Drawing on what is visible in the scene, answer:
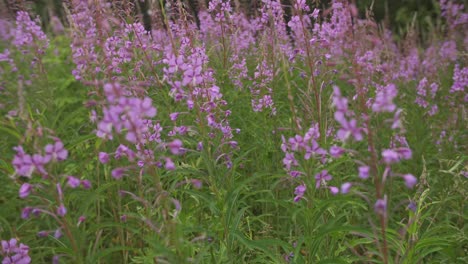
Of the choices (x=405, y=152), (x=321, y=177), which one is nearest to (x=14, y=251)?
(x=321, y=177)

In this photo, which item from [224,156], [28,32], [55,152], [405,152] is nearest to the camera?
[405,152]

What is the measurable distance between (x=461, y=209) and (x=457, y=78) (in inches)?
104

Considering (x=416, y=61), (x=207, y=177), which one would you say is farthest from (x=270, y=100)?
(x=416, y=61)

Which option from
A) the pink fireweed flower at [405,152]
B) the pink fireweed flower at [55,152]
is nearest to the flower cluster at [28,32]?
the pink fireweed flower at [55,152]

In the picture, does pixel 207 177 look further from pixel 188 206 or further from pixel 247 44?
pixel 247 44

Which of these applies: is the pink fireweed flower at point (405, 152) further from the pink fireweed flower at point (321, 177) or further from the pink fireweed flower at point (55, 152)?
the pink fireweed flower at point (55, 152)

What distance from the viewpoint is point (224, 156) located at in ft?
10.8

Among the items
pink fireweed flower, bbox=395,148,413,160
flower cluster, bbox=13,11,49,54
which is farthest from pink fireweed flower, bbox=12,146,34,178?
flower cluster, bbox=13,11,49,54

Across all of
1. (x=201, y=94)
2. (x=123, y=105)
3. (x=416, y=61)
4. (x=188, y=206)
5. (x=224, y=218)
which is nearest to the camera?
(x=123, y=105)

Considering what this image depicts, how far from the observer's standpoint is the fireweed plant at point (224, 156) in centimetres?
207

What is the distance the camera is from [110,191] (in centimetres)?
386

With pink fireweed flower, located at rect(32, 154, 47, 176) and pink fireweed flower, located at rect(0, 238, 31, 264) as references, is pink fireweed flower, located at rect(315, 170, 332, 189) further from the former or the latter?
pink fireweed flower, located at rect(0, 238, 31, 264)

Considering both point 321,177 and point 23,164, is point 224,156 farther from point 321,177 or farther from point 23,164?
point 23,164

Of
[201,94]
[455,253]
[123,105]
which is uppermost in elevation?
[123,105]
